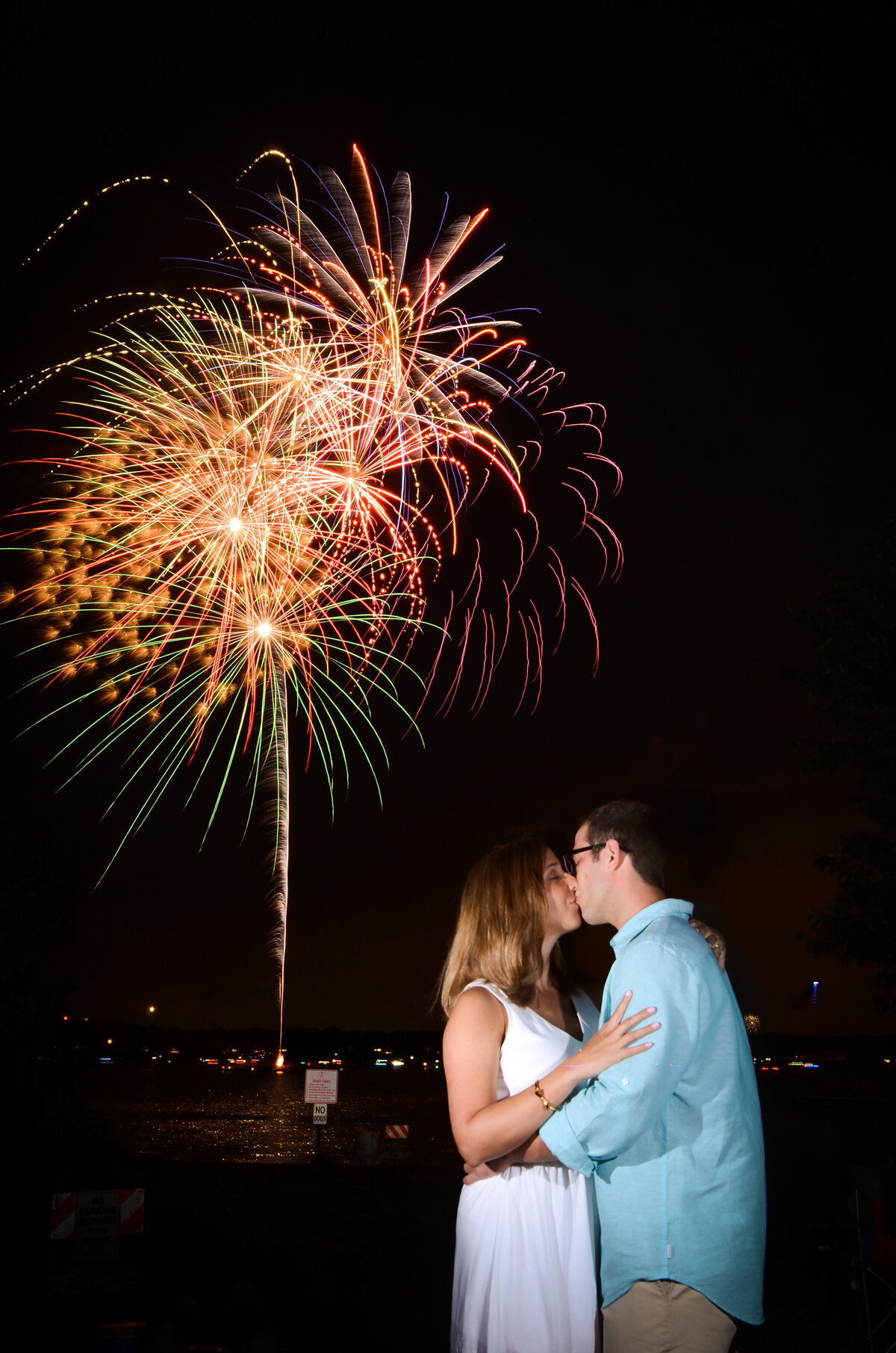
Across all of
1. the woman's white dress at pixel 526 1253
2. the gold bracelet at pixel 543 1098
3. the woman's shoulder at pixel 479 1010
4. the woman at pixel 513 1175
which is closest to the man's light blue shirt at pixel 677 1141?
the gold bracelet at pixel 543 1098

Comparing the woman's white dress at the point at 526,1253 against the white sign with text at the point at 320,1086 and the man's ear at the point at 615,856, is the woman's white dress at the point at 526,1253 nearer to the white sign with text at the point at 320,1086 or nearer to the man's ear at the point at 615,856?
the man's ear at the point at 615,856

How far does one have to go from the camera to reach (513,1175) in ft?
10.6

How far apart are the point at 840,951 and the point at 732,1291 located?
11705 millimetres

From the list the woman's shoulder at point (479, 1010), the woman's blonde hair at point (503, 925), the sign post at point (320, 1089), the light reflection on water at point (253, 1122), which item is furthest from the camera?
the light reflection on water at point (253, 1122)

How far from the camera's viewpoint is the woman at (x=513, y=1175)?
312cm

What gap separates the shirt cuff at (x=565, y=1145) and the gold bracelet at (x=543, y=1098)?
14cm

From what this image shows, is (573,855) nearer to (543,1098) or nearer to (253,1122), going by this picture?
(543,1098)

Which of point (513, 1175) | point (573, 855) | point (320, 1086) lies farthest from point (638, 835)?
point (320, 1086)

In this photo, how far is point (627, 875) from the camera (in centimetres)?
→ 311

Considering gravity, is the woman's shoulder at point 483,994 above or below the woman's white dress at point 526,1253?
above

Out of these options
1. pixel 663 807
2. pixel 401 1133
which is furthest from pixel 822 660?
pixel 401 1133

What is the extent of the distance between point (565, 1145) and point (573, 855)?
3.11 feet

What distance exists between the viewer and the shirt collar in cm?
294

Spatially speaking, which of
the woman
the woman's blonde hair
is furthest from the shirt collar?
the woman's blonde hair
